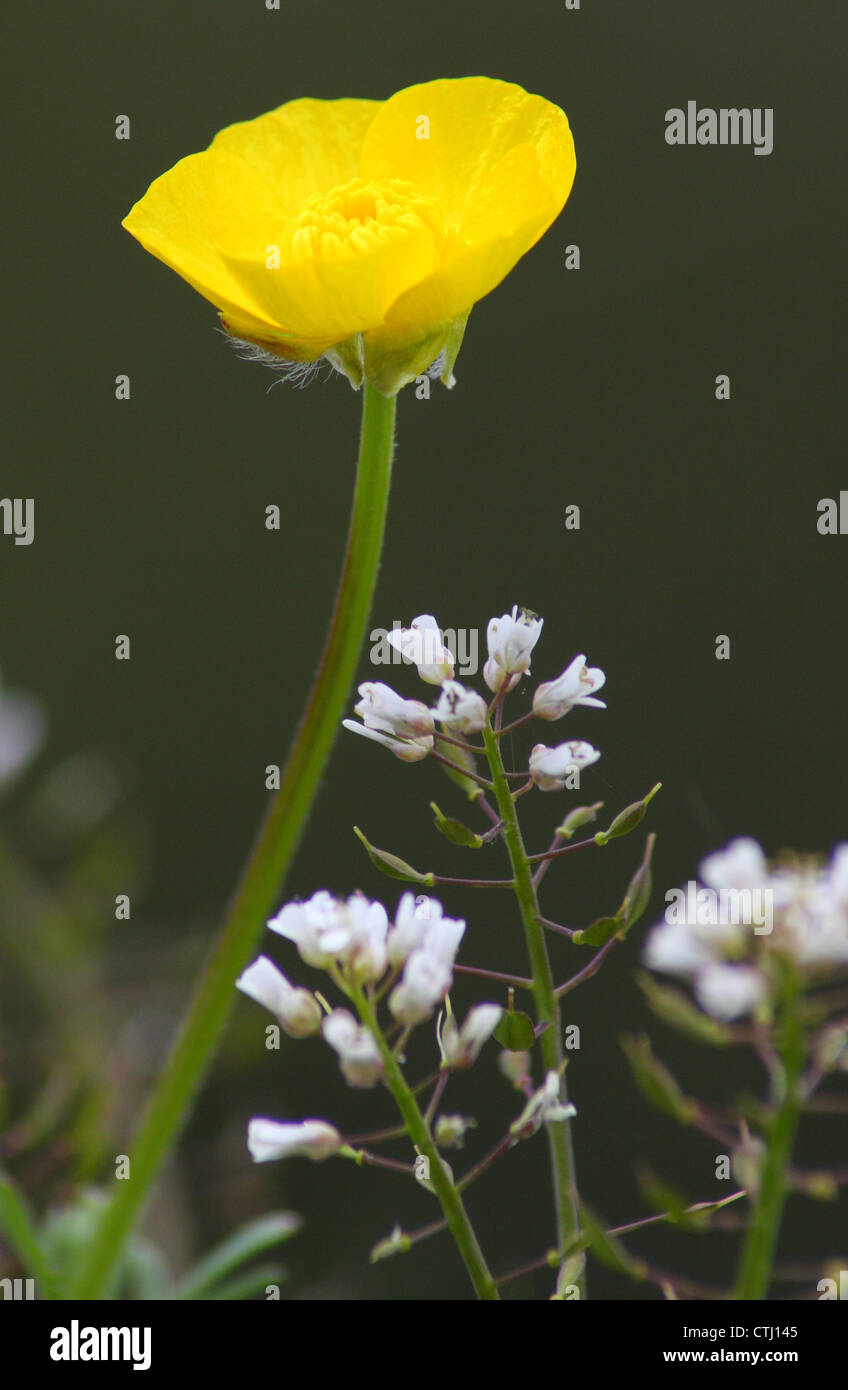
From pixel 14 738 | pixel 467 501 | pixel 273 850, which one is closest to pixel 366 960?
pixel 273 850

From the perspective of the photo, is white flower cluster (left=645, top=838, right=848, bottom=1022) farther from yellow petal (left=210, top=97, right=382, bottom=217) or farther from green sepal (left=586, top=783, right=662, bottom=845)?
yellow petal (left=210, top=97, right=382, bottom=217)

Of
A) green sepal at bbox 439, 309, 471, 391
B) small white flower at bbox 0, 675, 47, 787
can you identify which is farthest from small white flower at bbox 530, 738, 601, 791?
small white flower at bbox 0, 675, 47, 787

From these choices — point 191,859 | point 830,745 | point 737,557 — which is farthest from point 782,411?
point 191,859

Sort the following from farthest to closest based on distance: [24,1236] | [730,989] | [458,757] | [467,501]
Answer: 1. [467,501]
2. [24,1236]
3. [458,757]
4. [730,989]

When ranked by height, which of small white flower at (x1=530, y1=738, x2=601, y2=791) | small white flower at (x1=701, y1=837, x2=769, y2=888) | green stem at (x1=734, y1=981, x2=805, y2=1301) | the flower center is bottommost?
green stem at (x1=734, y1=981, x2=805, y2=1301)

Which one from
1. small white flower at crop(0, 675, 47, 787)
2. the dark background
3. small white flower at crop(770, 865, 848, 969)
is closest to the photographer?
small white flower at crop(770, 865, 848, 969)

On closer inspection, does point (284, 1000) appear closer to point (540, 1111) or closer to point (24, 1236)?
point (540, 1111)
